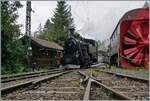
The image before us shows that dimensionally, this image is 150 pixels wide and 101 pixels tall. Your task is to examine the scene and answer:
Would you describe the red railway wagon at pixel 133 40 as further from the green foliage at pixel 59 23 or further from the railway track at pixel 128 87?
the green foliage at pixel 59 23

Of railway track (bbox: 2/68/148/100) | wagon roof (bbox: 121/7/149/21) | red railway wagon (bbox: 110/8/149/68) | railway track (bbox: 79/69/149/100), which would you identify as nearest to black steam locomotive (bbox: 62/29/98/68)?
red railway wagon (bbox: 110/8/149/68)

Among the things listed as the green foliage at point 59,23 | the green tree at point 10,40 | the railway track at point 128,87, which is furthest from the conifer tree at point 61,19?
the railway track at point 128,87

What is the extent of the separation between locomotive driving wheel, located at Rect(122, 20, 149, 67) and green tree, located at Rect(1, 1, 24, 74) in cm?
783

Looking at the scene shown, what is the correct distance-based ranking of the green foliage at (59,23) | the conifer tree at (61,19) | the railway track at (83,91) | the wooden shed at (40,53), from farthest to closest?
the conifer tree at (61,19)
the green foliage at (59,23)
the wooden shed at (40,53)
the railway track at (83,91)

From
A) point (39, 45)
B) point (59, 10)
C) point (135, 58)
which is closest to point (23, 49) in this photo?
point (39, 45)

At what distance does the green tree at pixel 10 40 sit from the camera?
20516 millimetres

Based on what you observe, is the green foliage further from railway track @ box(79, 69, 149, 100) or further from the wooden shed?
railway track @ box(79, 69, 149, 100)

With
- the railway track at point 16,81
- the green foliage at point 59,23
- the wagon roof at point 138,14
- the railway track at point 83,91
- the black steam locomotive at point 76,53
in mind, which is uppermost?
the green foliage at point 59,23

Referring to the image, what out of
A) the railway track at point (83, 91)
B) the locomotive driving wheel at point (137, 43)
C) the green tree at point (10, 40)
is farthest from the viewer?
the green tree at point (10, 40)

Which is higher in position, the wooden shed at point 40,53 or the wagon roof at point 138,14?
the wagon roof at point 138,14

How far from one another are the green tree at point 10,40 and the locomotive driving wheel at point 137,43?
7831mm

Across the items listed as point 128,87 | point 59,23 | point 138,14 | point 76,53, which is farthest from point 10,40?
point 59,23

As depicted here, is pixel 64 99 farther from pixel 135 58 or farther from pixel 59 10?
pixel 59 10

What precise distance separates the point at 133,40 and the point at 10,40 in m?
9.93
